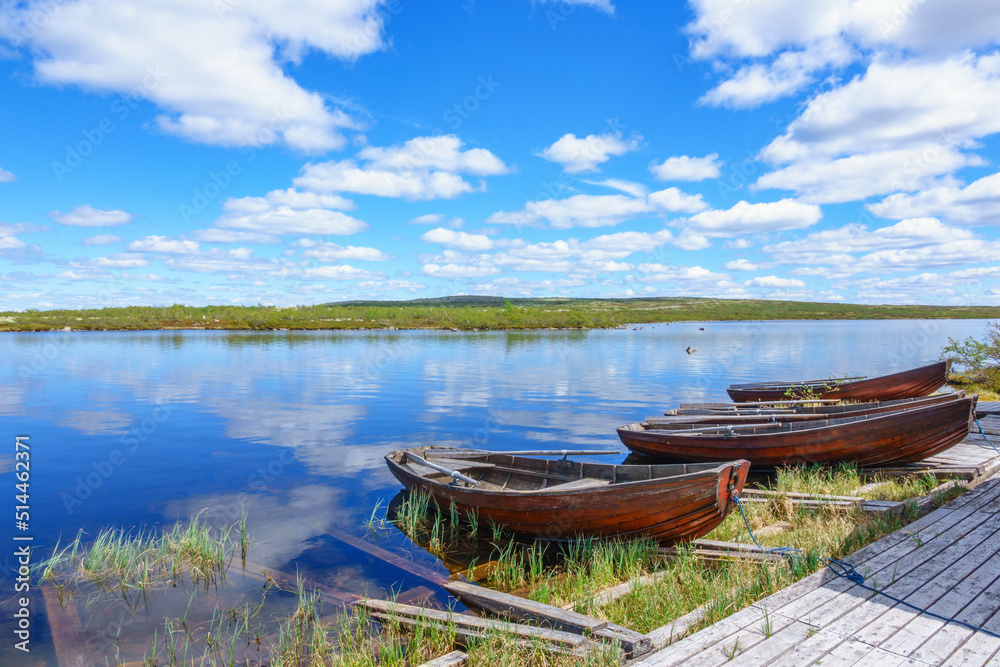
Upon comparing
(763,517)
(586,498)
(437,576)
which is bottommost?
(437,576)

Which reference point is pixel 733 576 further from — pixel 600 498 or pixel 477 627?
pixel 477 627

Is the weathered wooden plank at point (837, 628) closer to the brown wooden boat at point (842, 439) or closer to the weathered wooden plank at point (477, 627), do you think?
the weathered wooden plank at point (477, 627)

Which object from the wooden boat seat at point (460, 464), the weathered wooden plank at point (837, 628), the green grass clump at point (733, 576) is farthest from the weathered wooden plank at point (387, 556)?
the weathered wooden plank at point (837, 628)

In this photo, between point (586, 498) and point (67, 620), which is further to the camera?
point (586, 498)

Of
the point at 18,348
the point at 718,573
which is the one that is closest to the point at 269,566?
the point at 718,573

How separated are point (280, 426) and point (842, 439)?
19.8 m

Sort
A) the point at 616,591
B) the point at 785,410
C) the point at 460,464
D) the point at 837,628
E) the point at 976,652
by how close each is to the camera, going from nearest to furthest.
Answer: the point at 976,652 → the point at 837,628 → the point at 616,591 → the point at 460,464 → the point at 785,410

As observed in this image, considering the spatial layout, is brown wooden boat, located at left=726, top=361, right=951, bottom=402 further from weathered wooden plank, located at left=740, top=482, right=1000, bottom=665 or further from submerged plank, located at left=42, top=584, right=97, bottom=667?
submerged plank, located at left=42, top=584, right=97, bottom=667

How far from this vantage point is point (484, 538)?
35.8 ft

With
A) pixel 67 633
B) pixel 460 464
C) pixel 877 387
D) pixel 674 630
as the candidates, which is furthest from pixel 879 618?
pixel 877 387

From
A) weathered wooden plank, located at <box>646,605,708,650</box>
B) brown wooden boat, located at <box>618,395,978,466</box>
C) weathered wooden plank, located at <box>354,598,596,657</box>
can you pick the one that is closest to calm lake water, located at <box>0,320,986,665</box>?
weathered wooden plank, located at <box>354,598,596,657</box>

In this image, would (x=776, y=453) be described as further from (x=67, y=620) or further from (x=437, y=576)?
(x=67, y=620)

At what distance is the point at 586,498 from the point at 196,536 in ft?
23.7

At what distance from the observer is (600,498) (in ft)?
29.8
